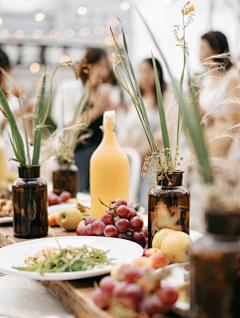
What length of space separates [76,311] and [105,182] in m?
0.50

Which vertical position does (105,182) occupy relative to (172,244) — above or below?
above

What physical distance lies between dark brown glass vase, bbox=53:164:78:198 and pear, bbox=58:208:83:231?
568 millimetres

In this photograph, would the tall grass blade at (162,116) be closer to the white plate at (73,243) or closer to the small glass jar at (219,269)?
the white plate at (73,243)

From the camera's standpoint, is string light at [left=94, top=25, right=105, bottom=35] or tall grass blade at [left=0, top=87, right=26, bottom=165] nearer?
tall grass blade at [left=0, top=87, right=26, bottom=165]

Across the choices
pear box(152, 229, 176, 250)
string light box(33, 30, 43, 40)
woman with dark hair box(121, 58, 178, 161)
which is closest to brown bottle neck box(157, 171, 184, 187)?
pear box(152, 229, 176, 250)

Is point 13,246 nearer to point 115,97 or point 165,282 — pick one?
point 165,282

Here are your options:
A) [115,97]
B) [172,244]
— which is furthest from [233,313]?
[115,97]

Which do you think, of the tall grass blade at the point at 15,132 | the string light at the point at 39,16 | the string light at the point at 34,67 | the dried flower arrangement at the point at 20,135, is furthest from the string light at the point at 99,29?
the tall grass blade at the point at 15,132

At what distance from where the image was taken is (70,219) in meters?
1.09

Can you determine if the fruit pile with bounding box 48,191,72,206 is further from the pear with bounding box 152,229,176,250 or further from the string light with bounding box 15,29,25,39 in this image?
the string light with bounding box 15,29,25,39

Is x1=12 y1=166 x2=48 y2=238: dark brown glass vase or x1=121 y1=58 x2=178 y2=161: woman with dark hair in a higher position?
x1=121 y1=58 x2=178 y2=161: woman with dark hair

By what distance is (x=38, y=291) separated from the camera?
818 mm

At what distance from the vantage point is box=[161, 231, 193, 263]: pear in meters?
0.73

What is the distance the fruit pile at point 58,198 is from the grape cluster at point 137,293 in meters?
0.98
